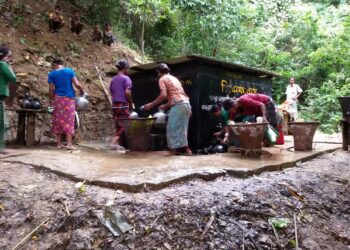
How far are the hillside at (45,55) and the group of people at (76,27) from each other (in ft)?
0.67

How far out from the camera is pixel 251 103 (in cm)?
570

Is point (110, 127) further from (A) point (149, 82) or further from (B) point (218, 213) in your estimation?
(B) point (218, 213)

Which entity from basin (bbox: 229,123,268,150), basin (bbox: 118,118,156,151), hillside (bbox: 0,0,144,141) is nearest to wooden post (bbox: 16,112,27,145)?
hillside (bbox: 0,0,144,141)

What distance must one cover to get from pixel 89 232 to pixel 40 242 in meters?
0.43

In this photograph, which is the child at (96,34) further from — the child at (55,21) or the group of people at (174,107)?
the group of people at (174,107)

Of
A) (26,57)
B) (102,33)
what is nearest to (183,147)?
(26,57)

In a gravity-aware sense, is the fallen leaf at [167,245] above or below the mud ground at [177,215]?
below

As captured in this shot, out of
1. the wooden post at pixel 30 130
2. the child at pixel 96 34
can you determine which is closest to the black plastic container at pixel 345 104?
the wooden post at pixel 30 130

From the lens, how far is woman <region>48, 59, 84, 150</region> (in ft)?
20.0

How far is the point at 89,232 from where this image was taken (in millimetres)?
2807

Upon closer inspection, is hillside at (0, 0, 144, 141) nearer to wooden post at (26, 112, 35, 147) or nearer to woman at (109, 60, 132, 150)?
wooden post at (26, 112, 35, 147)

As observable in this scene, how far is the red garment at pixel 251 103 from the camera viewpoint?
569cm

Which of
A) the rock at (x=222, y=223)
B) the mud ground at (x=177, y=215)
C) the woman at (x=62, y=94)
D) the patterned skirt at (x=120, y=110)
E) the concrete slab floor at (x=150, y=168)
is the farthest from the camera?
the patterned skirt at (x=120, y=110)

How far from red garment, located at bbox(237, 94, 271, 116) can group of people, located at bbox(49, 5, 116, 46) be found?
6.55 meters
